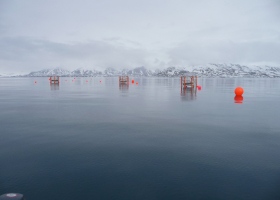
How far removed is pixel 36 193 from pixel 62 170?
1.18m

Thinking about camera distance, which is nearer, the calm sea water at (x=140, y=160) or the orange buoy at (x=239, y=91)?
the calm sea water at (x=140, y=160)

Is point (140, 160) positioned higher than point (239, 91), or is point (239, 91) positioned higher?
point (239, 91)

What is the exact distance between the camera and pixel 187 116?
47.0ft

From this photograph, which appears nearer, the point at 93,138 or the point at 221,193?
the point at 221,193

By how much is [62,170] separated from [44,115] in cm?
941

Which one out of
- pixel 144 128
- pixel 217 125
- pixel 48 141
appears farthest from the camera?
pixel 217 125

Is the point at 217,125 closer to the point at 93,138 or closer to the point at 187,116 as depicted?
the point at 187,116

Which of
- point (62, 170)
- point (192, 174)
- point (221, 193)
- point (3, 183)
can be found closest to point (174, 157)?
point (192, 174)

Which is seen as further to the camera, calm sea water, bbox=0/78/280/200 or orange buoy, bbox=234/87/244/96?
orange buoy, bbox=234/87/244/96

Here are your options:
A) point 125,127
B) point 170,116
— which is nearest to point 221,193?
point 125,127

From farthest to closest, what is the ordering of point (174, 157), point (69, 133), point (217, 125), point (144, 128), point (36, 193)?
point (217, 125), point (144, 128), point (69, 133), point (174, 157), point (36, 193)

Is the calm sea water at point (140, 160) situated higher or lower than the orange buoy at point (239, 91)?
lower

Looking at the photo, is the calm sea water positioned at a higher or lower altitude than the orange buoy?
lower

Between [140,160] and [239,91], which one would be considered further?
[239,91]
